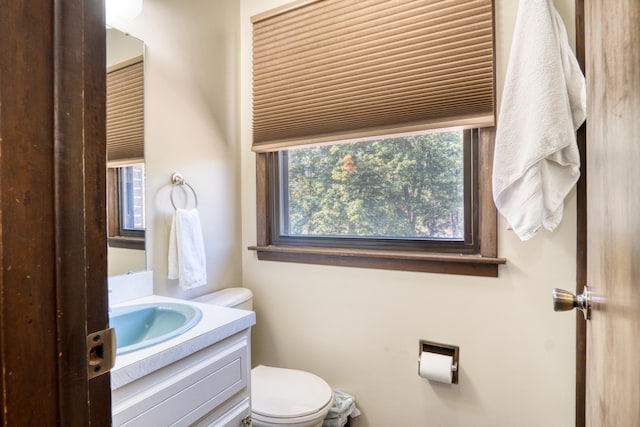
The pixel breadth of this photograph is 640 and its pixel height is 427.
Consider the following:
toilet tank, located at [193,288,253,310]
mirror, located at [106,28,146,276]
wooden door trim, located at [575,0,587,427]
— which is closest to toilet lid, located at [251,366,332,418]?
toilet tank, located at [193,288,253,310]

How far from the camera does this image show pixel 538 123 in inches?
43.7

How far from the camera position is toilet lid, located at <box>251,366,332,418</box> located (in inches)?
53.5

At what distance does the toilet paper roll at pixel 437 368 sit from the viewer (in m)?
1.38

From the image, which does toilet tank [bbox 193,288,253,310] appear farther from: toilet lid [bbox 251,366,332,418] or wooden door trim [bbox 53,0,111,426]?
wooden door trim [bbox 53,0,111,426]

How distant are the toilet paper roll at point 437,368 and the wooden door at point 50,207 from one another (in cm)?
128

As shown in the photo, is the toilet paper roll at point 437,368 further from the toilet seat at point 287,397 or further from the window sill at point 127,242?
the window sill at point 127,242

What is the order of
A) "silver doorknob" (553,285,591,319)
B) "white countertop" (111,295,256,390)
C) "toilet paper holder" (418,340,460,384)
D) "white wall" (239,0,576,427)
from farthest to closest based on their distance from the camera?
"toilet paper holder" (418,340,460,384) → "white wall" (239,0,576,427) → "white countertop" (111,295,256,390) → "silver doorknob" (553,285,591,319)

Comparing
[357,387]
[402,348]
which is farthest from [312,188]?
[357,387]

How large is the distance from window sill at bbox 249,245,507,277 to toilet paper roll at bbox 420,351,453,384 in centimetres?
36

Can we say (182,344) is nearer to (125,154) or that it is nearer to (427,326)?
(125,154)

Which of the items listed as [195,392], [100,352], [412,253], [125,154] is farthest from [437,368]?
[125,154]

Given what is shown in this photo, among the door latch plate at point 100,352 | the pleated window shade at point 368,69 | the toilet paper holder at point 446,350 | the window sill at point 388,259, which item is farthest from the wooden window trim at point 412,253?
the door latch plate at point 100,352

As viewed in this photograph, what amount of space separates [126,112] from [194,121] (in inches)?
13.1

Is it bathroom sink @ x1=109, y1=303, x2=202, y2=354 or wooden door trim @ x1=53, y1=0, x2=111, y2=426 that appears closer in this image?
wooden door trim @ x1=53, y1=0, x2=111, y2=426
